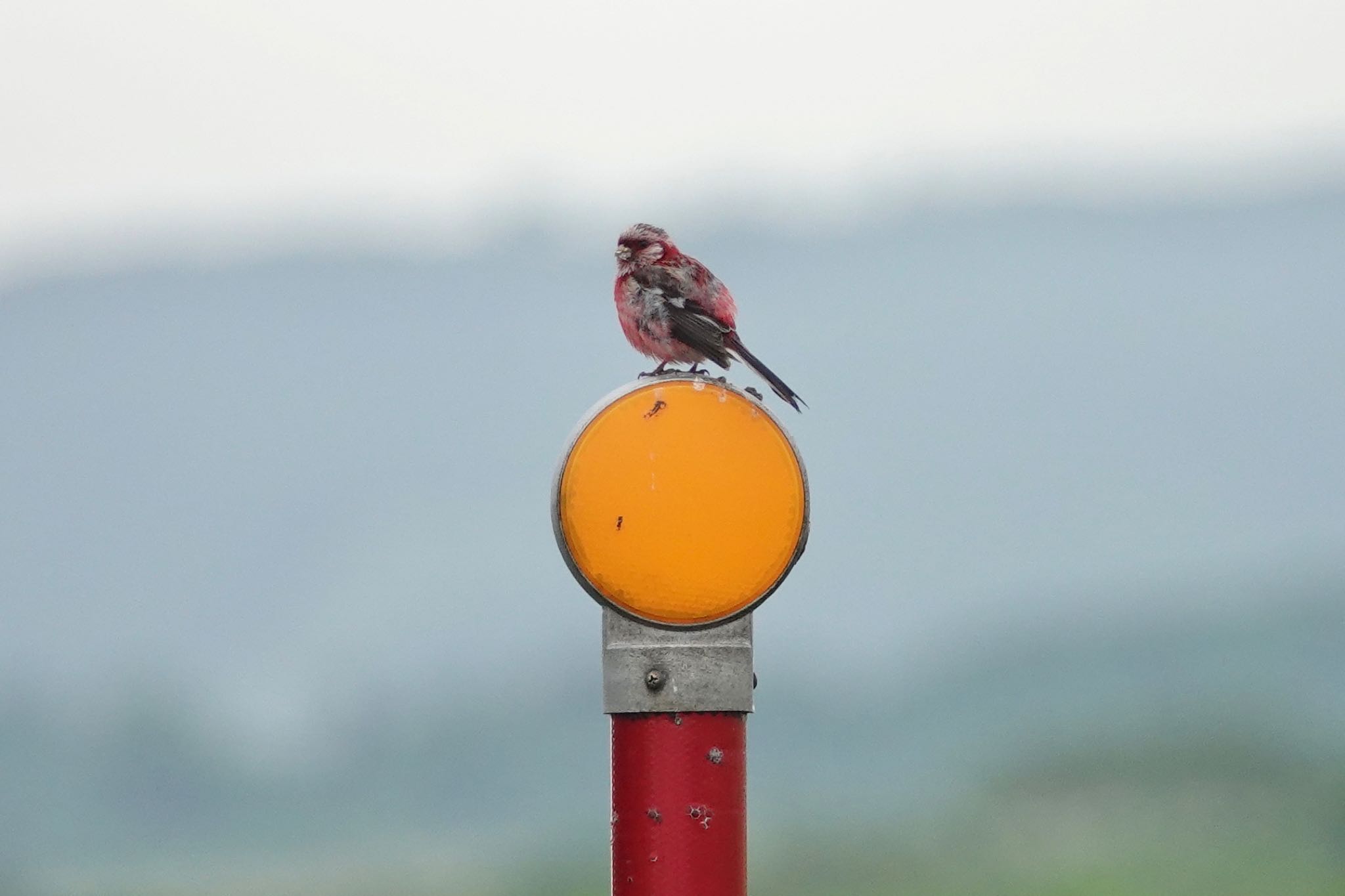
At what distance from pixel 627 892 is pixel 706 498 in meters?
0.62

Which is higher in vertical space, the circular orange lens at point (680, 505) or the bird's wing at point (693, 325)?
the bird's wing at point (693, 325)

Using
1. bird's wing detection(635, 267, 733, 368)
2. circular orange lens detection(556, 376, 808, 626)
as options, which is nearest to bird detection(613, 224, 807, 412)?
bird's wing detection(635, 267, 733, 368)

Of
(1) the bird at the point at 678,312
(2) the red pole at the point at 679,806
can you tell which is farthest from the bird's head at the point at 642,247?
(2) the red pole at the point at 679,806

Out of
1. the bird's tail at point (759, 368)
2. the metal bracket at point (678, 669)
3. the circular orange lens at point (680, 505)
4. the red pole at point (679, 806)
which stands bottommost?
the red pole at point (679, 806)

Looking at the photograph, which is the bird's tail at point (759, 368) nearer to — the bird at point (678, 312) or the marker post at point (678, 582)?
the bird at point (678, 312)

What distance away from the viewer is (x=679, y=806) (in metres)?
2.38

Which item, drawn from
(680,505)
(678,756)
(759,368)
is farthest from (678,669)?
(759,368)

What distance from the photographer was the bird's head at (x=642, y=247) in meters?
4.81

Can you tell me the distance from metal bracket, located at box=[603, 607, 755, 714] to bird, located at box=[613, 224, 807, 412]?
1879mm

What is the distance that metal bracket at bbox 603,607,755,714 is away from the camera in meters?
2.44

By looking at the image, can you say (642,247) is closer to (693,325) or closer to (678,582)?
(693,325)

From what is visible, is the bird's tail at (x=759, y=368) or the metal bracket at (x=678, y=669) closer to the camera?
the metal bracket at (x=678, y=669)

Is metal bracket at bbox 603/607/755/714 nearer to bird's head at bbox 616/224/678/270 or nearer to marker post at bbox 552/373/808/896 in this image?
marker post at bbox 552/373/808/896

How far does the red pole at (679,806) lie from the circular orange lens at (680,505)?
0.56ft
